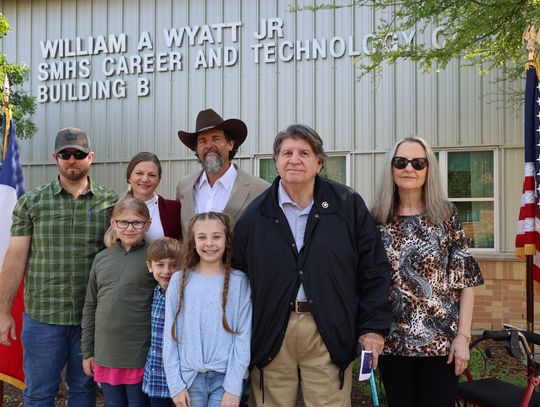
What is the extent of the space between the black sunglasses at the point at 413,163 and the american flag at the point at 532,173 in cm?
182

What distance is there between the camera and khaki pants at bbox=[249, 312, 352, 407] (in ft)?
9.37

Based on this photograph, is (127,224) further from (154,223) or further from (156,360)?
(156,360)

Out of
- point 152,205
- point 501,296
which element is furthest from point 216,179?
point 501,296

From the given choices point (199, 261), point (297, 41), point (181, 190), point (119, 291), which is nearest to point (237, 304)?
point (199, 261)

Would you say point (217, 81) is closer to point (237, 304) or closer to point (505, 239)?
point (505, 239)

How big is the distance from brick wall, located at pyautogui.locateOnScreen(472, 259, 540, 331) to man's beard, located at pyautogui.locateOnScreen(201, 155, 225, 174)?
5.35 meters

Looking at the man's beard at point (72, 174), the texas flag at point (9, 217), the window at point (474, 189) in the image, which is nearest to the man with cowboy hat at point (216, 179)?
the man's beard at point (72, 174)

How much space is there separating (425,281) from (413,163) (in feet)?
2.07

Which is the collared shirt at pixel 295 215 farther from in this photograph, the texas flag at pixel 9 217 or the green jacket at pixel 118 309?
the texas flag at pixel 9 217

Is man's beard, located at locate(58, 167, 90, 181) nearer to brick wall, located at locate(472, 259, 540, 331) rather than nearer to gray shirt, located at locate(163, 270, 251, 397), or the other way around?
gray shirt, located at locate(163, 270, 251, 397)

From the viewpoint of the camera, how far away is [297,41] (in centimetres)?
871

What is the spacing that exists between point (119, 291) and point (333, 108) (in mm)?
6037

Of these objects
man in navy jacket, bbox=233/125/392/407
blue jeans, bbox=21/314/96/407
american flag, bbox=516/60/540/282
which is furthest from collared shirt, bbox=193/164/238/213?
american flag, bbox=516/60/540/282

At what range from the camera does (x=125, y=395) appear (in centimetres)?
332
